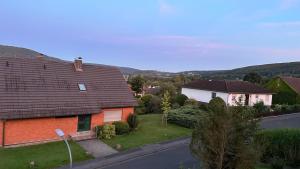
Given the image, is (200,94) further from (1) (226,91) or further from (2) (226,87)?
(1) (226,91)

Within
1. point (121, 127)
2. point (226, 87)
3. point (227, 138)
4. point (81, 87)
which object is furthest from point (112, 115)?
point (226, 87)

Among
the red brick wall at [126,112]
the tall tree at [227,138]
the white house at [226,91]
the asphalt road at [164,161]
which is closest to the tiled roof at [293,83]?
the white house at [226,91]

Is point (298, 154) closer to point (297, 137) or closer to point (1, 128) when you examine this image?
point (297, 137)

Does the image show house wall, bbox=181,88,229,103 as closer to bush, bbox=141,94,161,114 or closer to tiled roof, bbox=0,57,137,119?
bush, bbox=141,94,161,114

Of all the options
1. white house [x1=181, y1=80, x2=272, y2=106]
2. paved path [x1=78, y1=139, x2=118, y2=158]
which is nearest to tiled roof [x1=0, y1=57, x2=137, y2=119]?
paved path [x1=78, y1=139, x2=118, y2=158]

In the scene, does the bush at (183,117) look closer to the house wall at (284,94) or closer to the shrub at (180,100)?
the shrub at (180,100)

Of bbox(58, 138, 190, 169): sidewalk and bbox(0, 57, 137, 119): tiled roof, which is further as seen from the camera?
bbox(0, 57, 137, 119): tiled roof
